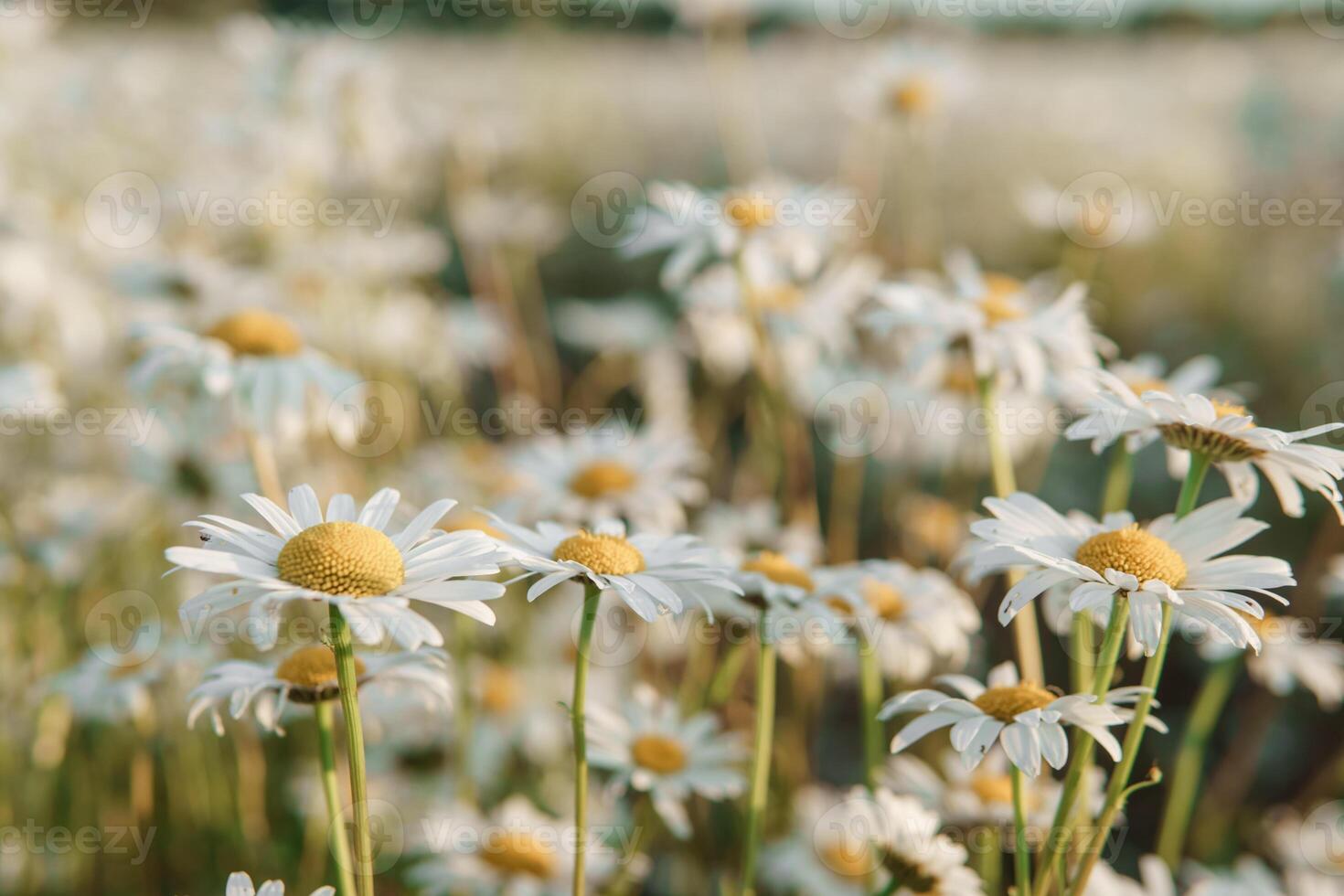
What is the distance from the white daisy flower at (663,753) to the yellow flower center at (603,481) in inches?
19.0

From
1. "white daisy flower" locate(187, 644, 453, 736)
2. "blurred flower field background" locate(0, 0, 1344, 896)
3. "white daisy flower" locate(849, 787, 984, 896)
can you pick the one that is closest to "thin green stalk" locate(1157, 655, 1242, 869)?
"blurred flower field background" locate(0, 0, 1344, 896)

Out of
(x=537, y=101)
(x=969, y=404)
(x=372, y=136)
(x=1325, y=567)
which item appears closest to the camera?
(x=969, y=404)

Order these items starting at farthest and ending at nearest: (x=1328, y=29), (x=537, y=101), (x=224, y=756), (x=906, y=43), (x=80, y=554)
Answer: (x=537, y=101)
(x=1328, y=29)
(x=906, y=43)
(x=224, y=756)
(x=80, y=554)

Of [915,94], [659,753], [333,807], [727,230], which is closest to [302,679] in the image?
[333,807]

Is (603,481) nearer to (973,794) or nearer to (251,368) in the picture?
(251,368)

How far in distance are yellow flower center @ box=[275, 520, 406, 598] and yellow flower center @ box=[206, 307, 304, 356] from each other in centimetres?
115

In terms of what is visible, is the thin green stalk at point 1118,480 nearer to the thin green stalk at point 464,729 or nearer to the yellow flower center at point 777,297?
the yellow flower center at point 777,297

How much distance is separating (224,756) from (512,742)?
0.75 meters

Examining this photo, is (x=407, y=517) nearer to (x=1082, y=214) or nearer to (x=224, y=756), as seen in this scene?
(x=224, y=756)

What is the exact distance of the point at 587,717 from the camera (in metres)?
1.84

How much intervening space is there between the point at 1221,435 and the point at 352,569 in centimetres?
117

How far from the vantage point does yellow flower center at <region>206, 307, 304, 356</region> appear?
232cm

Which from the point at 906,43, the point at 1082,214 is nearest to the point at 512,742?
the point at 1082,214

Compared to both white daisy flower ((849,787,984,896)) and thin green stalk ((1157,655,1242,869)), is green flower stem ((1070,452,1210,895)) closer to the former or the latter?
white daisy flower ((849,787,984,896))
